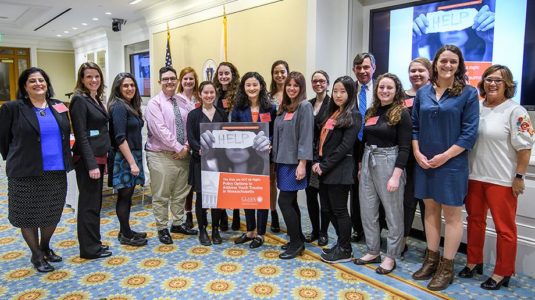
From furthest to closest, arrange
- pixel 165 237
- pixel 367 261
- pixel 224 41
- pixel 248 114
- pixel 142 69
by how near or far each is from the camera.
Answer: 1. pixel 142 69
2. pixel 224 41
3. pixel 165 237
4. pixel 248 114
5. pixel 367 261

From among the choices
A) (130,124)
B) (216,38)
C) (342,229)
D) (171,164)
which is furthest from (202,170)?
(216,38)

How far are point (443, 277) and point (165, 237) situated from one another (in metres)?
2.15

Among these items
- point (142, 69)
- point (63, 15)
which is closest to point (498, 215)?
point (142, 69)

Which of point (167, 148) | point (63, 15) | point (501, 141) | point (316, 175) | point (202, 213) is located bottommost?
point (202, 213)

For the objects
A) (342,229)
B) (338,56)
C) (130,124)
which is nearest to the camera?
(342,229)

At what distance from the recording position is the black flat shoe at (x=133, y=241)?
127 inches

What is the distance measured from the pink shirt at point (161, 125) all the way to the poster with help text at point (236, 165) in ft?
1.04

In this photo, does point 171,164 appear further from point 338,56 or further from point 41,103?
point 338,56

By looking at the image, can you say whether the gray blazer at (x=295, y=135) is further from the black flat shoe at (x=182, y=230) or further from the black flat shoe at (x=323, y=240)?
the black flat shoe at (x=182, y=230)

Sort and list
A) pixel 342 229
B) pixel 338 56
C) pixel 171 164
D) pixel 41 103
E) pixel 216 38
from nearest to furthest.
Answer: pixel 41 103, pixel 342 229, pixel 171 164, pixel 338 56, pixel 216 38

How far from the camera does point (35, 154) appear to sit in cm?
Answer: 253

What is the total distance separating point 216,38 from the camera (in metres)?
5.75

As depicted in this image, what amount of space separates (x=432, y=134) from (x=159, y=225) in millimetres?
2284

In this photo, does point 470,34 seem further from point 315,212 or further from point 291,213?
point 291,213
